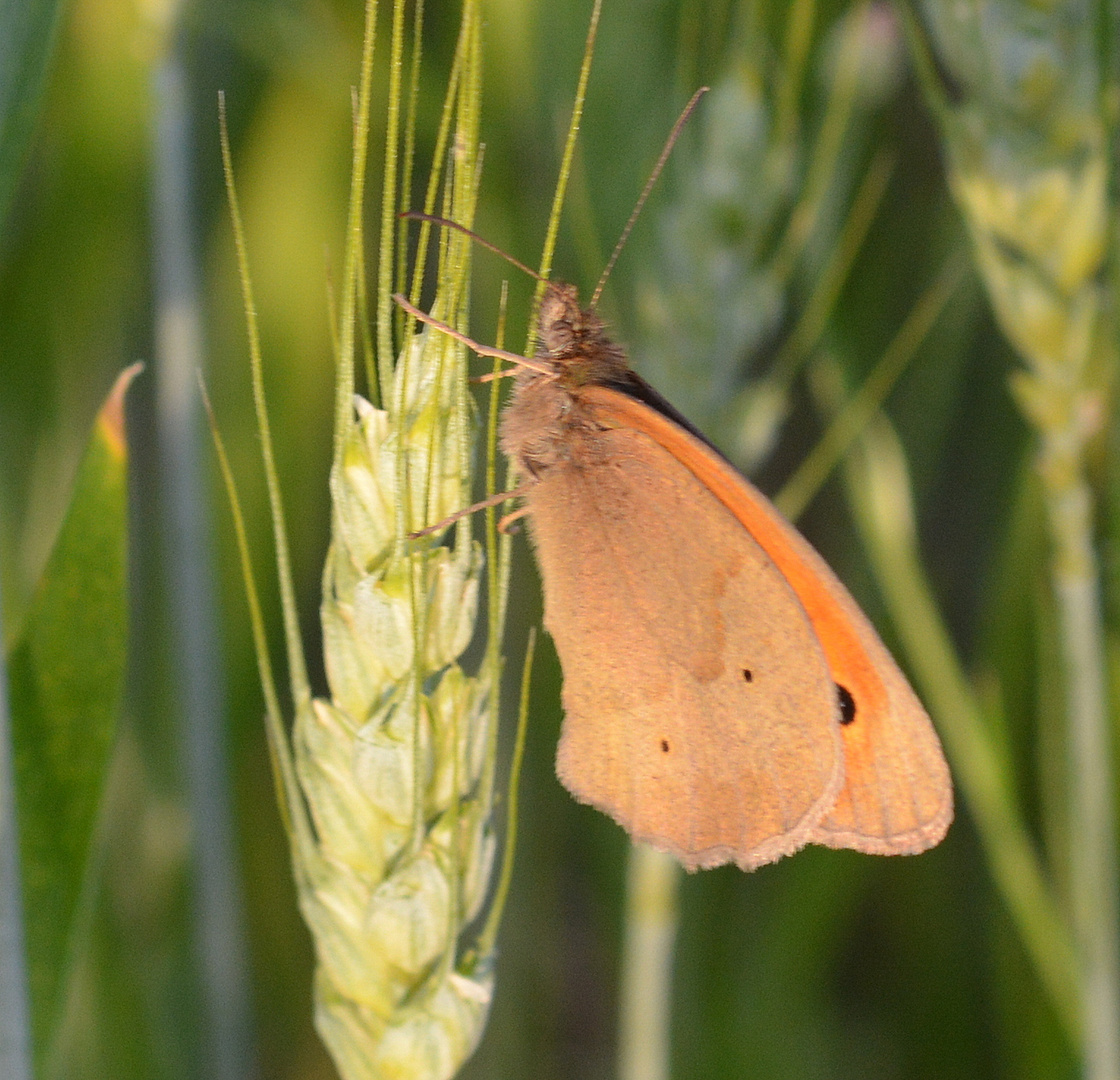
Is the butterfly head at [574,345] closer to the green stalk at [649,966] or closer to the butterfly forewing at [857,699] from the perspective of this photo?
the butterfly forewing at [857,699]

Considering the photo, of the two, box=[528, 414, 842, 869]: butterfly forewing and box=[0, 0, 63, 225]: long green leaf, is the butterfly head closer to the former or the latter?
box=[528, 414, 842, 869]: butterfly forewing

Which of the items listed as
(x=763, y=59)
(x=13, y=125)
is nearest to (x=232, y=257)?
(x=763, y=59)

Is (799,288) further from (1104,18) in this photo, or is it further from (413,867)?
(413,867)

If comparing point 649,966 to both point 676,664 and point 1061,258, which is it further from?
point 1061,258

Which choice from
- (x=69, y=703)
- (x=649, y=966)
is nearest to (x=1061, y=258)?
(x=649, y=966)

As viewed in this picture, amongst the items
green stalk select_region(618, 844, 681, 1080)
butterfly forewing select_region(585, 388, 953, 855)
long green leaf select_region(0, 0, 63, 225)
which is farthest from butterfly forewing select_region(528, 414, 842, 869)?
long green leaf select_region(0, 0, 63, 225)

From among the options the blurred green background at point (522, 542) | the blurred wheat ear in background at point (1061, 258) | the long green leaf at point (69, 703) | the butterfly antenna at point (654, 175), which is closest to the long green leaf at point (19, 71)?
the long green leaf at point (69, 703)
